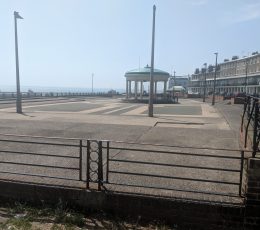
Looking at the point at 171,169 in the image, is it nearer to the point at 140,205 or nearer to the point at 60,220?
the point at 140,205

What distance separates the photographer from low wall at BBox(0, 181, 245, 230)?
17.0ft

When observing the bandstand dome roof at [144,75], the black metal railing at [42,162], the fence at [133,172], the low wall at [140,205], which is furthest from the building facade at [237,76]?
the low wall at [140,205]

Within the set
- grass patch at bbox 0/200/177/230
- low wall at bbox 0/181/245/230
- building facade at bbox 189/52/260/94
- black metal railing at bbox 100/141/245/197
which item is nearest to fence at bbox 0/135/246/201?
black metal railing at bbox 100/141/245/197

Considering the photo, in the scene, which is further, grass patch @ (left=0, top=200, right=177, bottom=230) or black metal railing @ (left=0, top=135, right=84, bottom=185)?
black metal railing @ (left=0, top=135, right=84, bottom=185)

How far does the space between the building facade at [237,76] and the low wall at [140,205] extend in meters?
76.2

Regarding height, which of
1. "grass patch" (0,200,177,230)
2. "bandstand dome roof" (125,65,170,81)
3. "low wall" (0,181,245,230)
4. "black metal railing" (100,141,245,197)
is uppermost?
"bandstand dome roof" (125,65,170,81)

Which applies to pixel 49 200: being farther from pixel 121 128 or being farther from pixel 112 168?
pixel 121 128

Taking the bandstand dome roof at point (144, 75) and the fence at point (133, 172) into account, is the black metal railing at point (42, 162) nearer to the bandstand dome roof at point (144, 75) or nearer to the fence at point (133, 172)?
the fence at point (133, 172)

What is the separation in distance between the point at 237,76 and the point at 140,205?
358ft

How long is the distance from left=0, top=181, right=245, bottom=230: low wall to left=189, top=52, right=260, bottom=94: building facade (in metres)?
76.2

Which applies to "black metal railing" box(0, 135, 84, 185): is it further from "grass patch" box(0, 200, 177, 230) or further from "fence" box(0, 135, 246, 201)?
"grass patch" box(0, 200, 177, 230)

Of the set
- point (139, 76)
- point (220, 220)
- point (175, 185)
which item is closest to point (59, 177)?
point (175, 185)

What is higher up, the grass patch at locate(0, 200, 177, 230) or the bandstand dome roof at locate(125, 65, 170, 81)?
the bandstand dome roof at locate(125, 65, 170, 81)

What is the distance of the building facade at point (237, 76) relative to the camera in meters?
91.4
